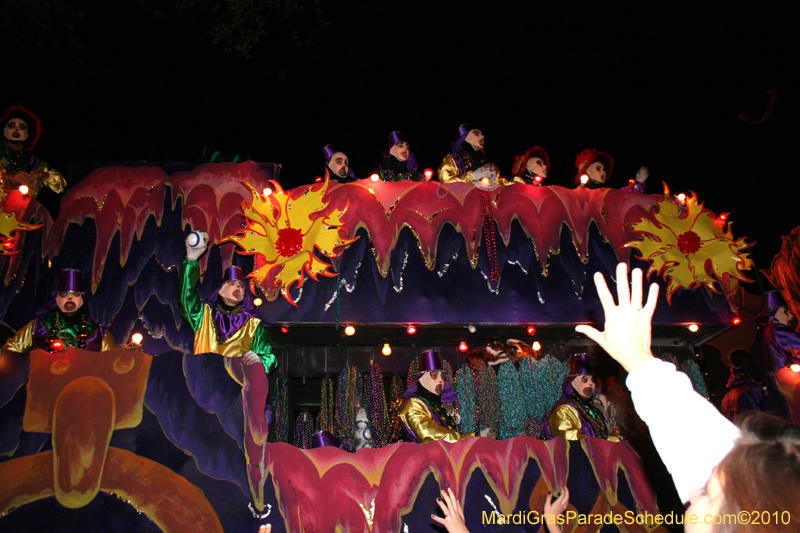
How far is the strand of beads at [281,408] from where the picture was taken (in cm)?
520

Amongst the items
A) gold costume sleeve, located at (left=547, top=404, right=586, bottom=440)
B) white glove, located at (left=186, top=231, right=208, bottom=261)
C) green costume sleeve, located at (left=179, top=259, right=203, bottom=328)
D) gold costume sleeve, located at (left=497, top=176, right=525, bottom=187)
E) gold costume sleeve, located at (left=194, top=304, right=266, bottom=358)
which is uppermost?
gold costume sleeve, located at (left=497, top=176, right=525, bottom=187)

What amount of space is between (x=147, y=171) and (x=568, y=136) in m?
4.86

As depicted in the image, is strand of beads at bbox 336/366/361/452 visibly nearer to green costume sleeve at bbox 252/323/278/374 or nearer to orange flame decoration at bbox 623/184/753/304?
green costume sleeve at bbox 252/323/278/374

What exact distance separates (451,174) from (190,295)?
102 inches

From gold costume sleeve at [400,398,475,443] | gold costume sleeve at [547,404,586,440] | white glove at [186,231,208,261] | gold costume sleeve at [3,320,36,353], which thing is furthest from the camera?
gold costume sleeve at [547,404,586,440]

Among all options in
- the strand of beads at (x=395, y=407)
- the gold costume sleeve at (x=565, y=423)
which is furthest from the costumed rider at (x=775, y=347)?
the strand of beads at (x=395, y=407)

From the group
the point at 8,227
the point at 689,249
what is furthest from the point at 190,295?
the point at 689,249

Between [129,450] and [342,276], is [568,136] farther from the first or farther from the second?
[129,450]

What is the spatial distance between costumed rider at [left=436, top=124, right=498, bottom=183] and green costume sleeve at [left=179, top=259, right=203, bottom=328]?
2.40 metres

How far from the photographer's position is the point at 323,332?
502 centimetres

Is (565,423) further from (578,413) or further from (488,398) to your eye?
(488,398)

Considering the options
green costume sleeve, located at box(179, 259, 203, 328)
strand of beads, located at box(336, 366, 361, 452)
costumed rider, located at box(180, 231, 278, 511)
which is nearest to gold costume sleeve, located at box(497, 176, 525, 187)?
strand of beads, located at box(336, 366, 361, 452)

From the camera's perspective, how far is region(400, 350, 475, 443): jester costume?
4.23m

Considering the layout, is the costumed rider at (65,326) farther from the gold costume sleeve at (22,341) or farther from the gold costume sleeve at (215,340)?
the gold costume sleeve at (215,340)
